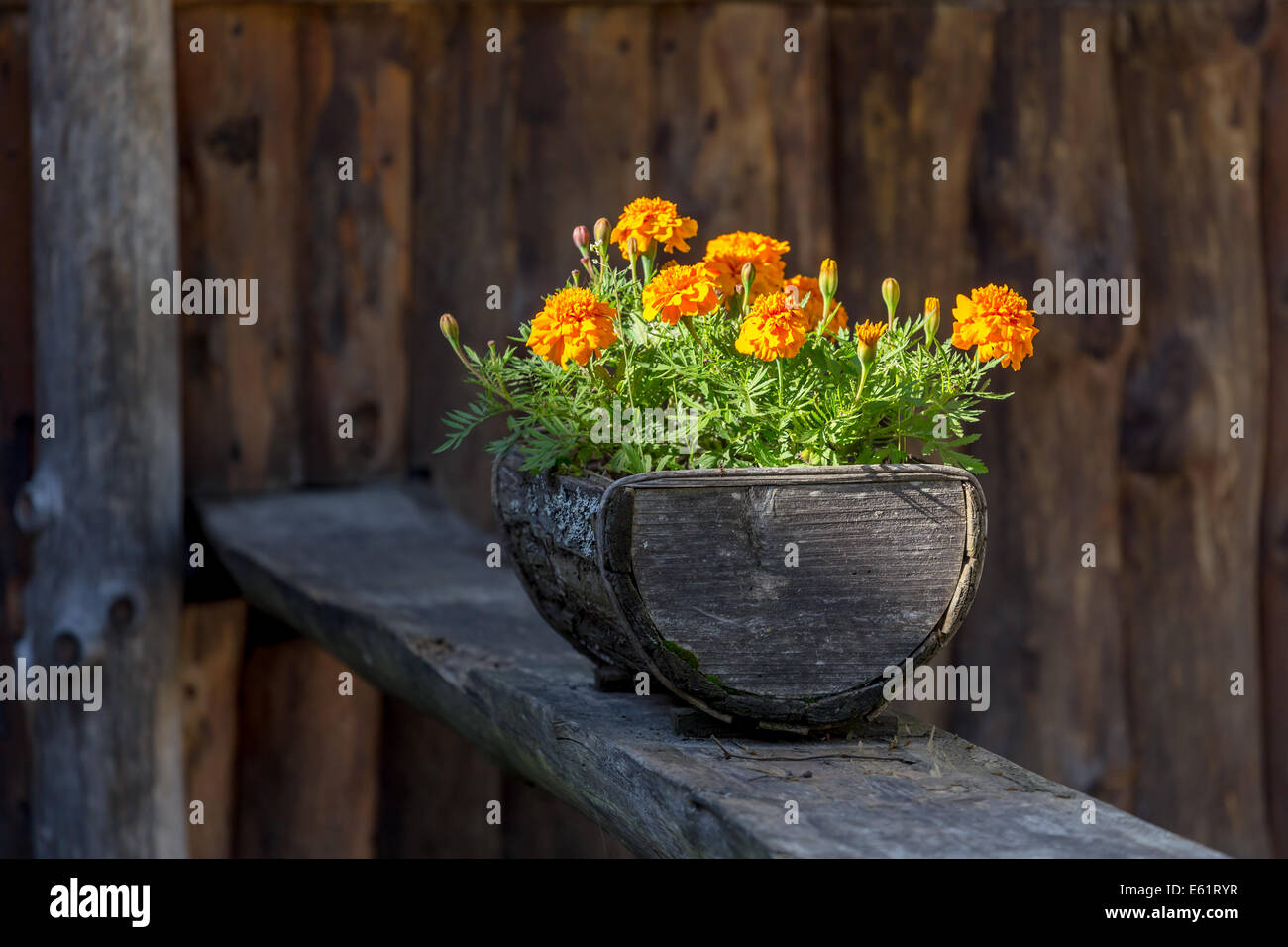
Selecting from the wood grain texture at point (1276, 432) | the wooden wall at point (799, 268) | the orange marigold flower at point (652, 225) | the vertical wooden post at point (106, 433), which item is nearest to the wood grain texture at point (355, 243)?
the wooden wall at point (799, 268)

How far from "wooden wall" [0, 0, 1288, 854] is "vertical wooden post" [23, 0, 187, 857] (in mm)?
86

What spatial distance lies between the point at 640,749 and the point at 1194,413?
68.0 inches

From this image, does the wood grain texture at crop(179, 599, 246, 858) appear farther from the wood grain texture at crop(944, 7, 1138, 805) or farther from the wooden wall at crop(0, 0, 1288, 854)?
the wood grain texture at crop(944, 7, 1138, 805)

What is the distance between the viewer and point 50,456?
Answer: 2381 mm

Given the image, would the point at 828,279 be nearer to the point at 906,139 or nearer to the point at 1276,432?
the point at 906,139

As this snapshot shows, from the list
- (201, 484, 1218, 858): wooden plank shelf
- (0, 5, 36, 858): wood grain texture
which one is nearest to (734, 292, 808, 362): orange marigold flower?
(201, 484, 1218, 858): wooden plank shelf

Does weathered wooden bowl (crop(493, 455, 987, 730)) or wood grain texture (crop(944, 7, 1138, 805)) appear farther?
wood grain texture (crop(944, 7, 1138, 805))

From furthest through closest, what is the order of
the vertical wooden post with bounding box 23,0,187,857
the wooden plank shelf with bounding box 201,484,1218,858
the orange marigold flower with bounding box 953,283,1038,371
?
1. the vertical wooden post with bounding box 23,0,187,857
2. the orange marigold flower with bounding box 953,283,1038,371
3. the wooden plank shelf with bounding box 201,484,1218,858

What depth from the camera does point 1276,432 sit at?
2658mm

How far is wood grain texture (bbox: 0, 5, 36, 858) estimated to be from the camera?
7.89 feet


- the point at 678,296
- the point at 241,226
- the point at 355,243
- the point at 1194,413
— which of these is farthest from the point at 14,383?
the point at 1194,413

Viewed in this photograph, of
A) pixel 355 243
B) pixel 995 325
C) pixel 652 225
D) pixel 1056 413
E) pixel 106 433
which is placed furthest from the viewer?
pixel 1056 413
